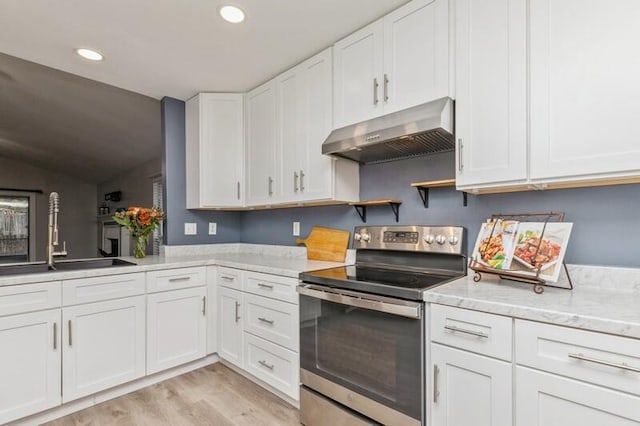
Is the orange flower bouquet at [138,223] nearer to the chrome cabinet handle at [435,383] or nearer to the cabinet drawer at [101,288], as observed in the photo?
the cabinet drawer at [101,288]

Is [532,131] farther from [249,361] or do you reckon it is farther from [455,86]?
[249,361]

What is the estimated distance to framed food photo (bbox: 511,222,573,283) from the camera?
52.2 inches

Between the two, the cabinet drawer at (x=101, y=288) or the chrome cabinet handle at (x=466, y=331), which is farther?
the cabinet drawer at (x=101, y=288)

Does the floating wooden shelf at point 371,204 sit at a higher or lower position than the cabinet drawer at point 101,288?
higher

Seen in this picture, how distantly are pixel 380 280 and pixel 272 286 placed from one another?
0.77 m

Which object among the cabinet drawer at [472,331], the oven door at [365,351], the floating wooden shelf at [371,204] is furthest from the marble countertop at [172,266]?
the cabinet drawer at [472,331]

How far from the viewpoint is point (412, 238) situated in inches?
76.5

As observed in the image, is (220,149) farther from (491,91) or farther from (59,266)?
(491,91)

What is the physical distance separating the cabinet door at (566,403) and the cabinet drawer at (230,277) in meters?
1.78

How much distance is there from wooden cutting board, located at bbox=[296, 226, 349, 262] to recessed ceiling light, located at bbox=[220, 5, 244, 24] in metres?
1.49

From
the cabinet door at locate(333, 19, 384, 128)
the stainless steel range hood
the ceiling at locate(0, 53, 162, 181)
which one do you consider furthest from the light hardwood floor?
the ceiling at locate(0, 53, 162, 181)

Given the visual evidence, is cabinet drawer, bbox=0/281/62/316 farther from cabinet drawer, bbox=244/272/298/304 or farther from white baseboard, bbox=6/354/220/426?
cabinet drawer, bbox=244/272/298/304

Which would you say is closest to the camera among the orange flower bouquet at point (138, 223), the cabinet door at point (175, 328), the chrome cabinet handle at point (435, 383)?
the chrome cabinet handle at point (435, 383)

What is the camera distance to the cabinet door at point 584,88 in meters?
1.16
